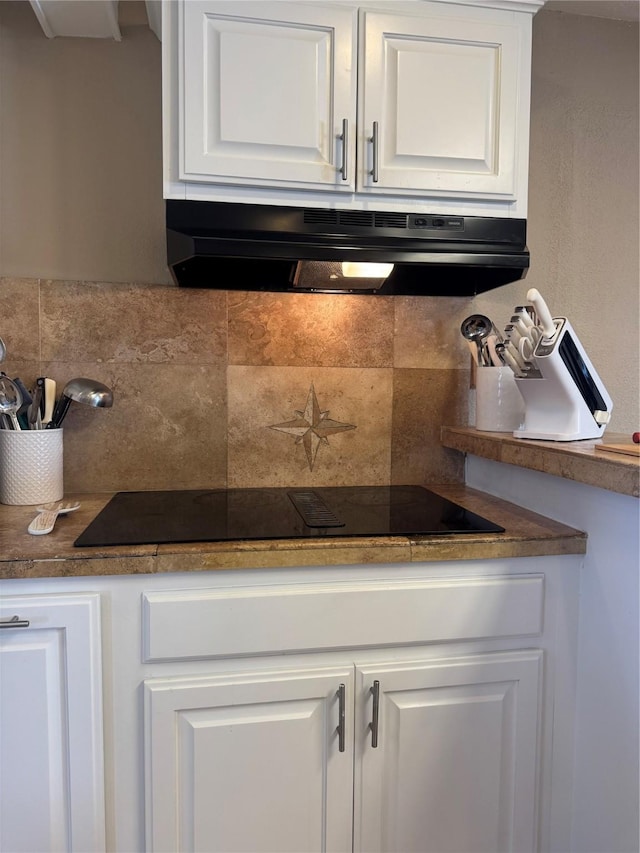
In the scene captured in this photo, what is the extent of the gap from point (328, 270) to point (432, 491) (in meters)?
0.69

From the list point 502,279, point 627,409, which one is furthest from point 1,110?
point 627,409

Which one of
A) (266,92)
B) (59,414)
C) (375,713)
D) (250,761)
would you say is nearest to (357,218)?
(266,92)

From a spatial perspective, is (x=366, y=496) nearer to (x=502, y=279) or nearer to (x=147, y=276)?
(x=502, y=279)

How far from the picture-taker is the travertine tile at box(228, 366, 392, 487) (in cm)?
168

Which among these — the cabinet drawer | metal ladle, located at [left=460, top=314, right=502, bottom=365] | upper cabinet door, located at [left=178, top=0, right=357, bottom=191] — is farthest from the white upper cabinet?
the cabinet drawer

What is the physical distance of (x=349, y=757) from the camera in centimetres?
114

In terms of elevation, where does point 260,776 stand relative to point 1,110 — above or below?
below

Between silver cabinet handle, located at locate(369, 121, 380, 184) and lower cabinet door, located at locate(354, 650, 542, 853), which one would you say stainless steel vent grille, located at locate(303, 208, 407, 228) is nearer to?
silver cabinet handle, located at locate(369, 121, 380, 184)

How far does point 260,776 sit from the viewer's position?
3.64 feet

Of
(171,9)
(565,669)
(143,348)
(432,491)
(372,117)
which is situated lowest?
(565,669)

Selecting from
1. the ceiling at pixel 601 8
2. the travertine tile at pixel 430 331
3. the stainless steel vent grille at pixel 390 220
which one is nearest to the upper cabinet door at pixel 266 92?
the stainless steel vent grille at pixel 390 220

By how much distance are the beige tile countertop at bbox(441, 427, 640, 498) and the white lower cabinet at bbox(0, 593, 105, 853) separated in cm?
95

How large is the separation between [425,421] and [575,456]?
66 cm

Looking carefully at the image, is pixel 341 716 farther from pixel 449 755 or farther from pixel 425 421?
pixel 425 421
